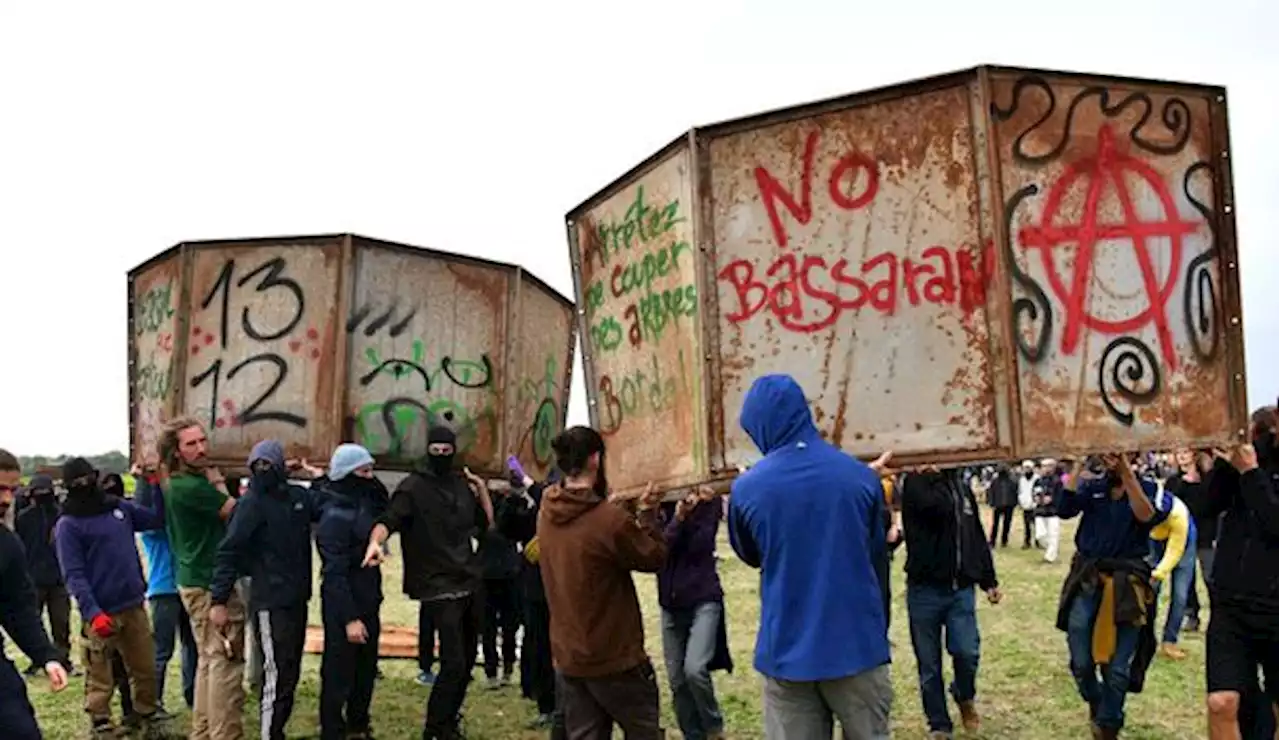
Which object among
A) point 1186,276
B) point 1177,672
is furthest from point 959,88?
point 1177,672

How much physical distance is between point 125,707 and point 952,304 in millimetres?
7255

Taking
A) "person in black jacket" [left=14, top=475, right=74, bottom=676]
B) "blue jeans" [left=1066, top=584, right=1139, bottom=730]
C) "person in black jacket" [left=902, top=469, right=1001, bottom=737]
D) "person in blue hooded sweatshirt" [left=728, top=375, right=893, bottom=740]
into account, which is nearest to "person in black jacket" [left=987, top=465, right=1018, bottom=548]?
"person in black jacket" [left=902, top=469, right=1001, bottom=737]

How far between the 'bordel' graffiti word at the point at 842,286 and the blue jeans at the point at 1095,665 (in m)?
3.15

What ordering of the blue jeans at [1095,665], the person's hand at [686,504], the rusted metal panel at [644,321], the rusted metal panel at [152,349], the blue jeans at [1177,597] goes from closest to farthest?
the rusted metal panel at [644,321]
the person's hand at [686,504]
the blue jeans at [1095,665]
the rusted metal panel at [152,349]
the blue jeans at [1177,597]

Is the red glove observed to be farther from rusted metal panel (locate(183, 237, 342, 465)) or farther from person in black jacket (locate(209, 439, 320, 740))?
rusted metal panel (locate(183, 237, 342, 465))

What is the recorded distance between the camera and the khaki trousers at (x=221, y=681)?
296 inches

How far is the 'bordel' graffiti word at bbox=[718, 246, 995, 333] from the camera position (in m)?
5.26

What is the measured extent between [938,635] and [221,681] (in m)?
4.96

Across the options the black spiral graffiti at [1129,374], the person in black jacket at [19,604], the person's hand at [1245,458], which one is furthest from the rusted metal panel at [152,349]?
the person's hand at [1245,458]

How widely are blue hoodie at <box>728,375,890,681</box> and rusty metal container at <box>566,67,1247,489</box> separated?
667 mm

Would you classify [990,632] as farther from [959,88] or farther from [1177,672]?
[959,88]

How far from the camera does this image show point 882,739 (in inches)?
185

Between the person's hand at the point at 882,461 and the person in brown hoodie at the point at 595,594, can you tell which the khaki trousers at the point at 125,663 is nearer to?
→ the person in brown hoodie at the point at 595,594

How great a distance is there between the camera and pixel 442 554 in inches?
311
